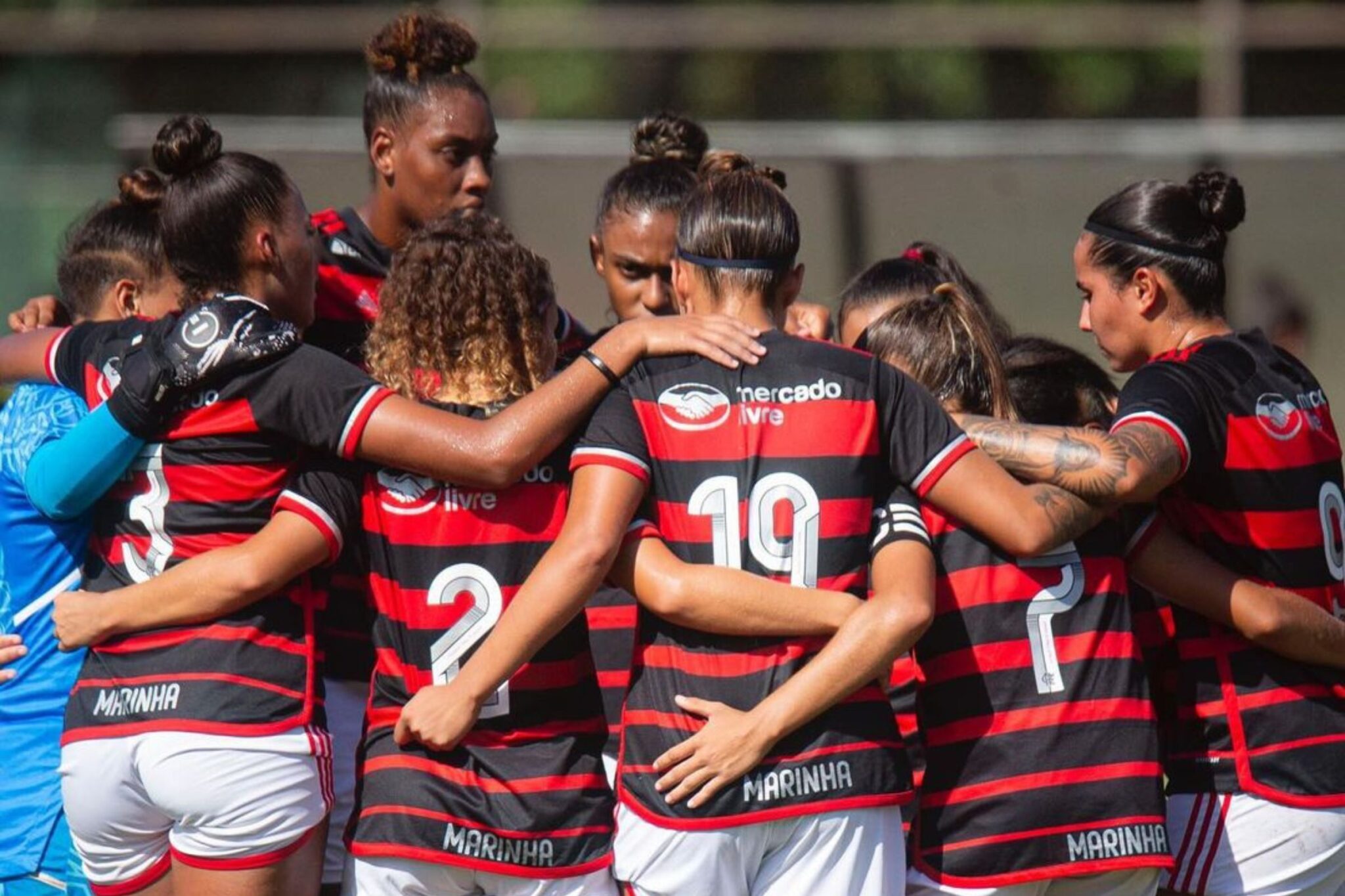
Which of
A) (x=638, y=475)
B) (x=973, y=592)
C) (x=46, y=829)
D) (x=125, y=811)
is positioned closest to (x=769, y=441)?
(x=638, y=475)

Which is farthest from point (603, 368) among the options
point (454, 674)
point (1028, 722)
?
point (1028, 722)

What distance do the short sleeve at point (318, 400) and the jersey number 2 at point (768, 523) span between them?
2.36ft

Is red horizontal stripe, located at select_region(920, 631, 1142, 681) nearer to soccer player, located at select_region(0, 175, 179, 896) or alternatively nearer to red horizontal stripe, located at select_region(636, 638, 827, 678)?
red horizontal stripe, located at select_region(636, 638, 827, 678)

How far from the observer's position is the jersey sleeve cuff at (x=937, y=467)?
128 inches

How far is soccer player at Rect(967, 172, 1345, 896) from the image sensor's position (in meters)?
3.43

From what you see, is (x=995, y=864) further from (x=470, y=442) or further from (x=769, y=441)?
(x=470, y=442)

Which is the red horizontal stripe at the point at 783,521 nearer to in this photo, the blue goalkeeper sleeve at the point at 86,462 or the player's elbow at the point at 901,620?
the player's elbow at the point at 901,620

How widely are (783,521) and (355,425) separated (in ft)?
2.92

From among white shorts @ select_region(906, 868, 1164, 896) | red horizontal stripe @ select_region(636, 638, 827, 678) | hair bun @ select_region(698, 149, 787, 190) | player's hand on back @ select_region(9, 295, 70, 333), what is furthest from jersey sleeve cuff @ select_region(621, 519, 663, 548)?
player's hand on back @ select_region(9, 295, 70, 333)

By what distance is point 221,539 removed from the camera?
11.2ft

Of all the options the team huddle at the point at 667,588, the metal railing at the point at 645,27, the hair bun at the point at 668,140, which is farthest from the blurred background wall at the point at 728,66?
the team huddle at the point at 667,588

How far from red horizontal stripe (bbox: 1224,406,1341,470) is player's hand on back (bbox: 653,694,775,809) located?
4.12 ft

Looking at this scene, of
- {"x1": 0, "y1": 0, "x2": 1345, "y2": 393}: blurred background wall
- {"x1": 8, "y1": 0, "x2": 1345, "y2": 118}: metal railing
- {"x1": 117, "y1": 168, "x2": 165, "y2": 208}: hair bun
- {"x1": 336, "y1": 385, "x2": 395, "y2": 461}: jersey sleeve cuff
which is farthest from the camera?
{"x1": 8, "y1": 0, "x2": 1345, "y2": 118}: metal railing

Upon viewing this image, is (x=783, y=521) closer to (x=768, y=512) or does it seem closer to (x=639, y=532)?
(x=768, y=512)
